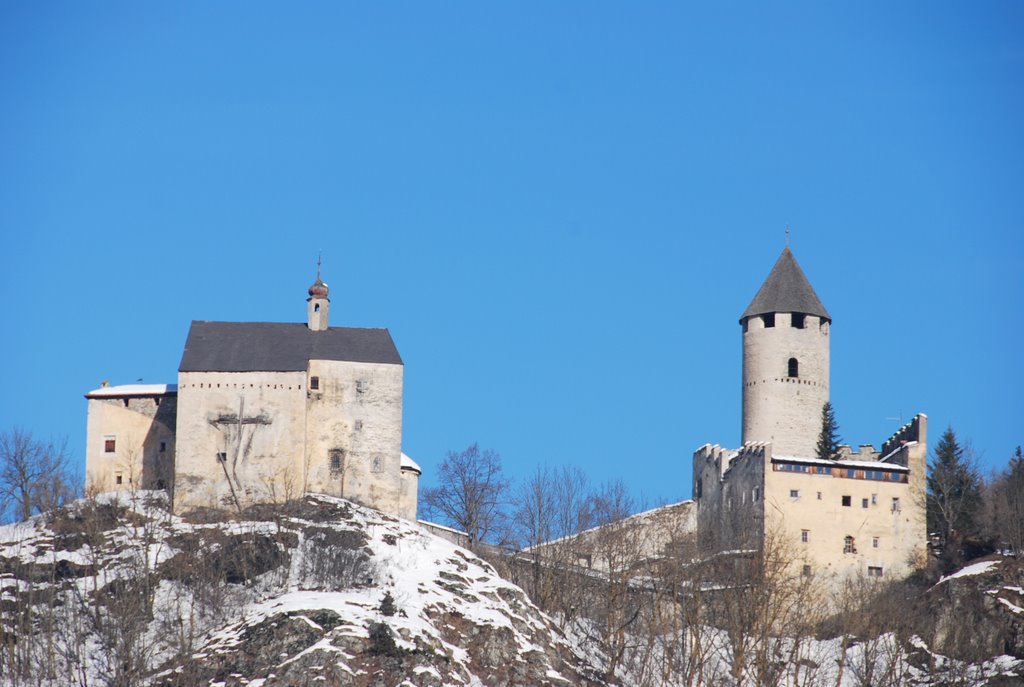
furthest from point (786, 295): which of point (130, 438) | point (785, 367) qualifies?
point (130, 438)

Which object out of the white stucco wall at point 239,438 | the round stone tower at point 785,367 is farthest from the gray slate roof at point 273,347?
the round stone tower at point 785,367

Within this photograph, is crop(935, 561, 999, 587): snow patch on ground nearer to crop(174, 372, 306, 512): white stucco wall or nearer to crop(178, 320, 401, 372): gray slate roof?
crop(178, 320, 401, 372): gray slate roof

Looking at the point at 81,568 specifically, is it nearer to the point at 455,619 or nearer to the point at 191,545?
the point at 191,545

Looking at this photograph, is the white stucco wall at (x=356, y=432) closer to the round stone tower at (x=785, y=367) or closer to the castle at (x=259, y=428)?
the castle at (x=259, y=428)

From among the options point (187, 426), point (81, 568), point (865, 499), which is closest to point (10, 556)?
point (81, 568)

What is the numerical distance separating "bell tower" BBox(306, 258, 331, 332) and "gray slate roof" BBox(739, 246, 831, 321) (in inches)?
874

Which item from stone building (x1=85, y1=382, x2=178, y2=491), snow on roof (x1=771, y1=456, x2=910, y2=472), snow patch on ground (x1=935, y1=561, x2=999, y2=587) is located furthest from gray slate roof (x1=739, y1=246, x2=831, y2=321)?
stone building (x1=85, y1=382, x2=178, y2=491)

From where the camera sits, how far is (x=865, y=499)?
97.0 metres

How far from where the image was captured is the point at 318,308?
102m

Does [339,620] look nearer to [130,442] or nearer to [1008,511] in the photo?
[130,442]

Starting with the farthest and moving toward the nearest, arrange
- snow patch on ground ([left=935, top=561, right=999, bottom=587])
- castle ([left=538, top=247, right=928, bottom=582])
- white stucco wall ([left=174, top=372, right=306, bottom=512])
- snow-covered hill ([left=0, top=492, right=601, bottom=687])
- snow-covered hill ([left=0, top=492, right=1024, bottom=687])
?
castle ([left=538, top=247, right=928, bottom=582])
white stucco wall ([left=174, top=372, right=306, bottom=512])
snow patch on ground ([left=935, top=561, right=999, bottom=587])
snow-covered hill ([left=0, top=492, right=1024, bottom=687])
snow-covered hill ([left=0, top=492, right=601, bottom=687])

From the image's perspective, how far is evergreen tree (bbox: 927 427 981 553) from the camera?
97.9 metres

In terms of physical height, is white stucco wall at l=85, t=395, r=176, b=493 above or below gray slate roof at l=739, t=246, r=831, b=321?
below

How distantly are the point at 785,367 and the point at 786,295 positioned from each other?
477 centimetres
